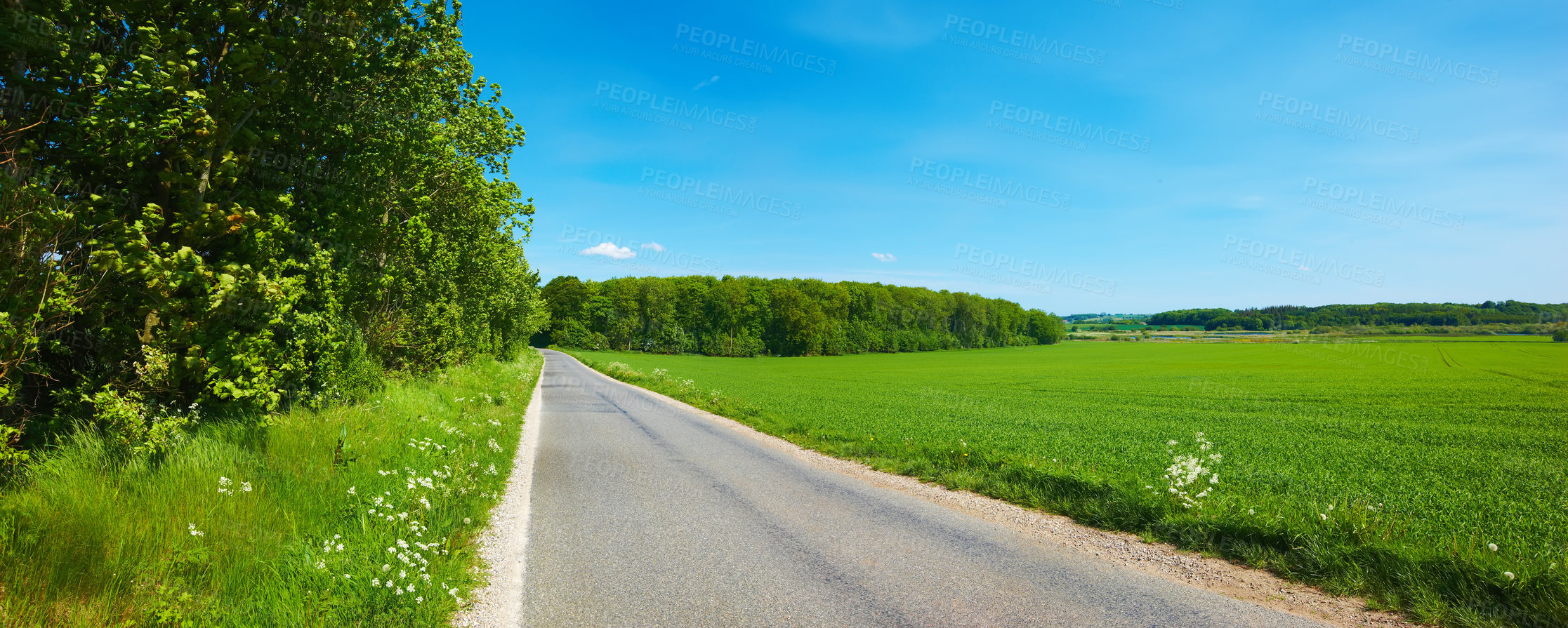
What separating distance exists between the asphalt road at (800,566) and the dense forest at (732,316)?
89.6 m

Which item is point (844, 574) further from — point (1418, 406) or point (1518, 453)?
point (1418, 406)

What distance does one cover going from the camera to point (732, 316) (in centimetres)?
10156

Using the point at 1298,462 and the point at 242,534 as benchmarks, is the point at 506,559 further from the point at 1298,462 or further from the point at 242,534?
the point at 1298,462

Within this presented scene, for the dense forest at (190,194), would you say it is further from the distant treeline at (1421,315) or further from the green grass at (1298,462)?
the distant treeline at (1421,315)

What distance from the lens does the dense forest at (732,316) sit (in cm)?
10081

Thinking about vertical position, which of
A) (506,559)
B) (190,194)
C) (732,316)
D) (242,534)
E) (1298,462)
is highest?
(732,316)

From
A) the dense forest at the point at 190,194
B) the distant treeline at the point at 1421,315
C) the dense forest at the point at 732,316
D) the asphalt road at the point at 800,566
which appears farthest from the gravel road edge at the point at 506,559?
the distant treeline at the point at 1421,315

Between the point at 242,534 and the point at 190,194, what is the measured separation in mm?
4100

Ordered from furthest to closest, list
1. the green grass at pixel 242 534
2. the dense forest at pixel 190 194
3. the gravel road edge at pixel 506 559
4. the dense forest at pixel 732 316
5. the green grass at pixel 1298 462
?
1. the dense forest at pixel 732 316
2. the dense forest at pixel 190 194
3. the green grass at pixel 1298 462
4. the gravel road edge at pixel 506 559
5. the green grass at pixel 242 534

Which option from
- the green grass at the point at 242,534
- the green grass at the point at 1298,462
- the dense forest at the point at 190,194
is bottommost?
the green grass at the point at 1298,462

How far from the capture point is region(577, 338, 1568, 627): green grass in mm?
5477

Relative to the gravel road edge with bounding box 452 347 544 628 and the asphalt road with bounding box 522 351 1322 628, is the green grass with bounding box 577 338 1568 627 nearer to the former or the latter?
the asphalt road with bounding box 522 351 1322 628

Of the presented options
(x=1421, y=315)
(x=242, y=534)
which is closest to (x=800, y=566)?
(x=242, y=534)

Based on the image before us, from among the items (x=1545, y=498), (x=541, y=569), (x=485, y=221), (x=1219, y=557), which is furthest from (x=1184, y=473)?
(x=485, y=221)
